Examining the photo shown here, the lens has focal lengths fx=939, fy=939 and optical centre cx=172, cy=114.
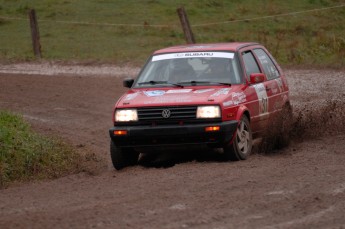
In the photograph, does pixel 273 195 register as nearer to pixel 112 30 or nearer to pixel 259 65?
pixel 259 65

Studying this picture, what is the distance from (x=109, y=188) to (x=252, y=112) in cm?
293

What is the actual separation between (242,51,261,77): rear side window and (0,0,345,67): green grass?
10.8 metres

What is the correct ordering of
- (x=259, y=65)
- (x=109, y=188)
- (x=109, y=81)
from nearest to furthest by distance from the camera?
(x=109, y=188)
(x=259, y=65)
(x=109, y=81)

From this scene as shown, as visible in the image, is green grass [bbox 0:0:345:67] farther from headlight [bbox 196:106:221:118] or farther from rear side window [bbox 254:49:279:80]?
headlight [bbox 196:106:221:118]

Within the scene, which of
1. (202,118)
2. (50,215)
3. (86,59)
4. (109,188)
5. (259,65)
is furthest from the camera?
(86,59)

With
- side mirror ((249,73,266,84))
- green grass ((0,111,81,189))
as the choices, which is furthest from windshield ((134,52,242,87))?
green grass ((0,111,81,189))

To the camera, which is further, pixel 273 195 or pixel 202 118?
pixel 202 118

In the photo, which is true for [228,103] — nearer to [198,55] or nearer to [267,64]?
[198,55]

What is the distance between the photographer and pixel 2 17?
108ft

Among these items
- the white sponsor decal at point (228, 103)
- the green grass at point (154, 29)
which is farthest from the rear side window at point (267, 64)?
the green grass at point (154, 29)

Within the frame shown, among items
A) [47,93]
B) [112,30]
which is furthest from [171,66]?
[112,30]

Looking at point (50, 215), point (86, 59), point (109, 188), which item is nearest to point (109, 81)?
point (86, 59)

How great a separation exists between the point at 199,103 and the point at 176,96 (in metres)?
0.41

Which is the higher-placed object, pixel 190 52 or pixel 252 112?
pixel 190 52
